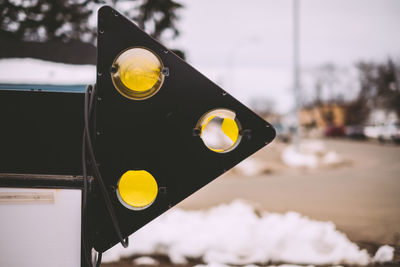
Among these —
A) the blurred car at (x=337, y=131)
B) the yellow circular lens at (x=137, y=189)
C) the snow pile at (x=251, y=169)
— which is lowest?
the blurred car at (x=337, y=131)

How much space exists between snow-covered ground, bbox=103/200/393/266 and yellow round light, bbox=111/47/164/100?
2.12 m

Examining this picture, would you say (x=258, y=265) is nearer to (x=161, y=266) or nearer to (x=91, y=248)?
(x=161, y=266)

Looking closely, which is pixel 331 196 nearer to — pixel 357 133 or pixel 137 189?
pixel 137 189

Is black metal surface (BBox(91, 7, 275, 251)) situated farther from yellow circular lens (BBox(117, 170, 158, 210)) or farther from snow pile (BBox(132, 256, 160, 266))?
snow pile (BBox(132, 256, 160, 266))

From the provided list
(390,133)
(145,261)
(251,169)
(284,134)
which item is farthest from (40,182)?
(284,134)

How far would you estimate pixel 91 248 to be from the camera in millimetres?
1284

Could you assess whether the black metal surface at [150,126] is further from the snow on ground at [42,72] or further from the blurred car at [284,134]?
the blurred car at [284,134]

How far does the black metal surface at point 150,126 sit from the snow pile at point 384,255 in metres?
2.25

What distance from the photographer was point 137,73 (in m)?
1.29

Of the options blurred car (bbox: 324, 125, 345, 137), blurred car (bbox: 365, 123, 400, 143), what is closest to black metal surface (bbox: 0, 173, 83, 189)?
blurred car (bbox: 365, 123, 400, 143)

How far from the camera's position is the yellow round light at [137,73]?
4.23 feet

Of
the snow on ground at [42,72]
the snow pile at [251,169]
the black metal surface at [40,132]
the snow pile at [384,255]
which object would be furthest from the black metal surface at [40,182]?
the snow pile at [251,169]

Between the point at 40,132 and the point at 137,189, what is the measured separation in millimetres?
463

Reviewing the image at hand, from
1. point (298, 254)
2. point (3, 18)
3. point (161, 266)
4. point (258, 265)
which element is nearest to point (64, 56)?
point (3, 18)
